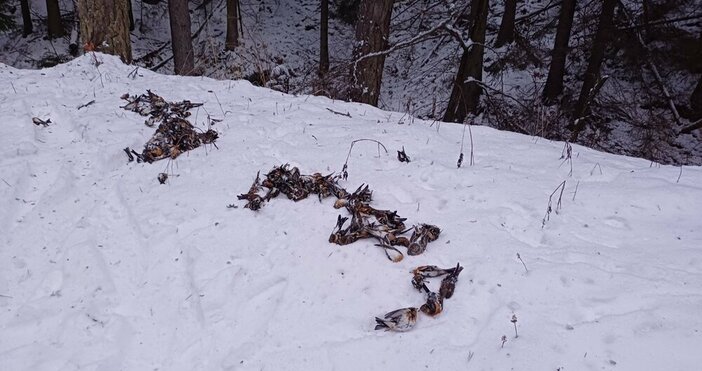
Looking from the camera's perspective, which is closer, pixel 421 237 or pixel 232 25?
pixel 421 237

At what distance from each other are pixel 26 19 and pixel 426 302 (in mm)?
16646

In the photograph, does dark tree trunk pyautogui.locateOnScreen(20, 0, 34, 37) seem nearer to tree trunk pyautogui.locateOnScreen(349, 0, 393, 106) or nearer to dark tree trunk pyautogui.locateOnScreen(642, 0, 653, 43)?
tree trunk pyautogui.locateOnScreen(349, 0, 393, 106)

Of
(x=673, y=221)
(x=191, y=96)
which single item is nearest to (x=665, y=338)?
(x=673, y=221)

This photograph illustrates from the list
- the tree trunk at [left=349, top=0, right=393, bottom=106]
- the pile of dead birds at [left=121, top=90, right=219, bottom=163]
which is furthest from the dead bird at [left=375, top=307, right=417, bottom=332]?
the tree trunk at [left=349, top=0, right=393, bottom=106]

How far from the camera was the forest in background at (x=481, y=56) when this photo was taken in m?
6.99

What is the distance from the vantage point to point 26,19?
1410 cm

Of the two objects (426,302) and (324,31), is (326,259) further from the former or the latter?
(324,31)

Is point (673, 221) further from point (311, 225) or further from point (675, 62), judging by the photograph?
point (675, 62)

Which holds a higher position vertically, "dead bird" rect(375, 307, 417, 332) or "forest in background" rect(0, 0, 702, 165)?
"forest in background" rect(0, 0, 702, 165)

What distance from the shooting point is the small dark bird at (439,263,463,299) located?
2.42 m

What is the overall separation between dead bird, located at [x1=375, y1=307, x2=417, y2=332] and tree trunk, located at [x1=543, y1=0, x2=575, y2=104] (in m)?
9.51

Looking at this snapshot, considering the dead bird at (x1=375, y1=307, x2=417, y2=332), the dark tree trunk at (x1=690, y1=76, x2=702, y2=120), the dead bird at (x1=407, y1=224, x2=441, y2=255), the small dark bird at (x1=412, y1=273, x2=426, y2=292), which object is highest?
the dark tree trunk at (x1=690, y1=76, x2=702, y2=120)

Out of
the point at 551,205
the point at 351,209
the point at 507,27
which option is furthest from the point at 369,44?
the point at 507,27

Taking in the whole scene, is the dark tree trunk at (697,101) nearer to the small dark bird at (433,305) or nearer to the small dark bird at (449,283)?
the small dark bird at (449,283)
